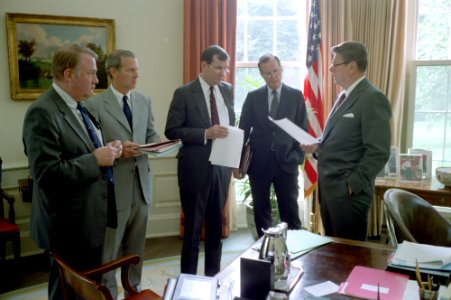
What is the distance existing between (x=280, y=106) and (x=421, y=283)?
1.88 meters

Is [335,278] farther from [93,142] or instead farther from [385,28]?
[385,28]

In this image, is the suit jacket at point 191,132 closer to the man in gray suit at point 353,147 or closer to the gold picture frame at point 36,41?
the man in gray suit at point 353,147

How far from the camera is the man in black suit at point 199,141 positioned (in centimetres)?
268

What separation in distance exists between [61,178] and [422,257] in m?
1.43

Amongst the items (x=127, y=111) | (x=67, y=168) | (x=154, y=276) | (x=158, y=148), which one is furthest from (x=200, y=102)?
(x=154, y=276)

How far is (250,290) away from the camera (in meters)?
1.31

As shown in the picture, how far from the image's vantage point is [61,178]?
174cm

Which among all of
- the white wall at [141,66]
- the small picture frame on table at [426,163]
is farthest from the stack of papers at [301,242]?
the white wall at [141,66]

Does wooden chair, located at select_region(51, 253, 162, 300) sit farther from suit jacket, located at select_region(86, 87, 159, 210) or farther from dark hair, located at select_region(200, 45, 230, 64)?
dark hair, located at select_region(200, 45, 230, 64)

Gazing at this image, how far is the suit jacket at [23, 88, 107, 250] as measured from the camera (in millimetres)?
1724

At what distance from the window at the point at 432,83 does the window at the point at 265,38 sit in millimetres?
1117

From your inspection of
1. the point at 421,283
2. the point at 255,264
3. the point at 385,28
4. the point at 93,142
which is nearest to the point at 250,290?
the point at 255,264

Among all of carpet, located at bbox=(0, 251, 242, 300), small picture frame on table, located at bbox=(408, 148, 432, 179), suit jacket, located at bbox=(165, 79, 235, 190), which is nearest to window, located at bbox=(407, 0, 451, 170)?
small picture frame on table, located at bbox=(408, 148, 432, 179)

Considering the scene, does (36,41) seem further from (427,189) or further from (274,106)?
A: (427,189)
